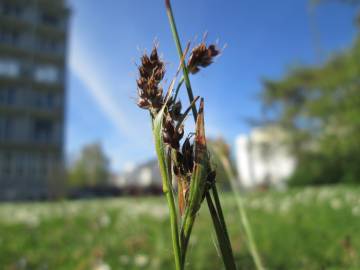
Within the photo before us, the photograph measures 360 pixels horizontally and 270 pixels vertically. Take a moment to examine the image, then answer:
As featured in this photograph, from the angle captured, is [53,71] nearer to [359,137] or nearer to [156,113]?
[359,137]

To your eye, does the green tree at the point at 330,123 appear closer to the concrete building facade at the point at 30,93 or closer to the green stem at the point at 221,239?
the green stem at the point at 221,239

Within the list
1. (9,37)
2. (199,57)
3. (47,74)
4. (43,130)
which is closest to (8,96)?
(47,74)

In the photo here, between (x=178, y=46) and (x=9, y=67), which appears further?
(x=9, y=67)

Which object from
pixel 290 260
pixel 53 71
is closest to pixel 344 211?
pixel 290 260

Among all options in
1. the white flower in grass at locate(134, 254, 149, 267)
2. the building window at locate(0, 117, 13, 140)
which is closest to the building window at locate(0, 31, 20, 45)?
the building window at locate(0, 117, 13, 140)

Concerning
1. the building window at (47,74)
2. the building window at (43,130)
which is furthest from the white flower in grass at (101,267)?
the building window at (47,74)

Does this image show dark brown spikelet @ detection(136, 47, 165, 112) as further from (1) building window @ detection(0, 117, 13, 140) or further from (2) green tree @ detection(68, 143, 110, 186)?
(2) green tree @ detection(68, 143, 110, 186)

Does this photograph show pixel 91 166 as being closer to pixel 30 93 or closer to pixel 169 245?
pixel 30 93
